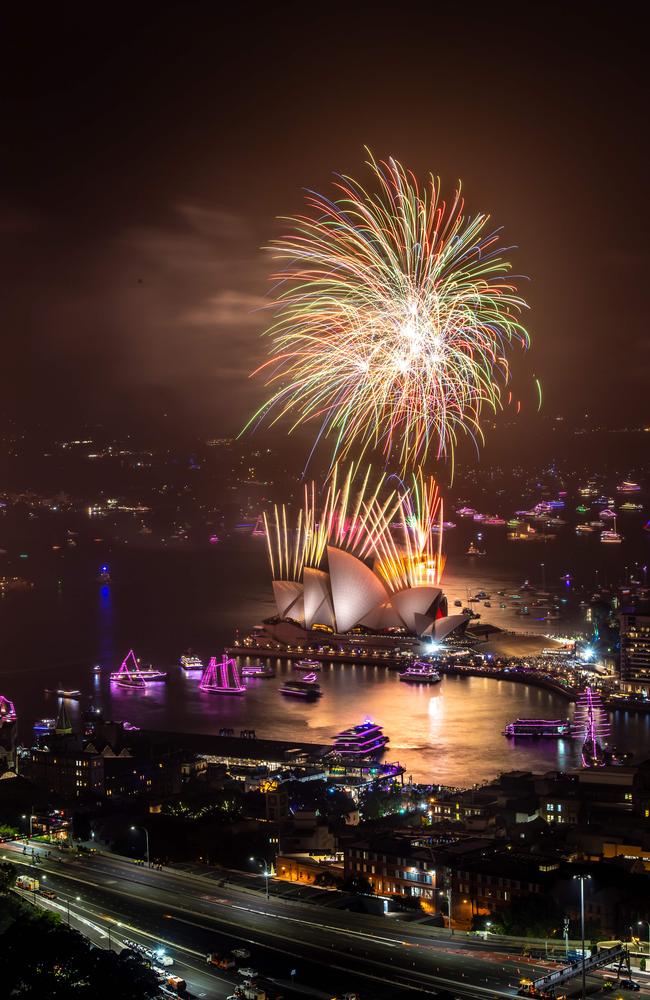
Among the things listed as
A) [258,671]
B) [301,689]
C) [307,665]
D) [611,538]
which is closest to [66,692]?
[258,671]

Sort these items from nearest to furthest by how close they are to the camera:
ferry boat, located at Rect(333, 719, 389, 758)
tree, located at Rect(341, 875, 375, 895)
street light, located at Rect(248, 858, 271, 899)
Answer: street light, located at Rect(248, 858, 271, 899) < tree, located at Rect(341, 875, 375, 895) < ferry boat, located at Rect(333, 719, 389, 758)

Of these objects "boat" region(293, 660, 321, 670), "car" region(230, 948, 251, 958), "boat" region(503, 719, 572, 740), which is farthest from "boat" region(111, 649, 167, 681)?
"car" region(230, 948, 251, 958)

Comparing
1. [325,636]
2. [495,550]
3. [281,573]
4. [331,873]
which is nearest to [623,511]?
[495,550]

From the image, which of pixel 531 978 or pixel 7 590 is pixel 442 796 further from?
pixel 7 590

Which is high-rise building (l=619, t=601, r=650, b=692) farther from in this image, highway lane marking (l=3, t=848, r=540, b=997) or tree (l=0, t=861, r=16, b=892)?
tree (l=0, t=861, r=16, b=892)

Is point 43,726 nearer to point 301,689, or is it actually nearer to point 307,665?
point 301,689
